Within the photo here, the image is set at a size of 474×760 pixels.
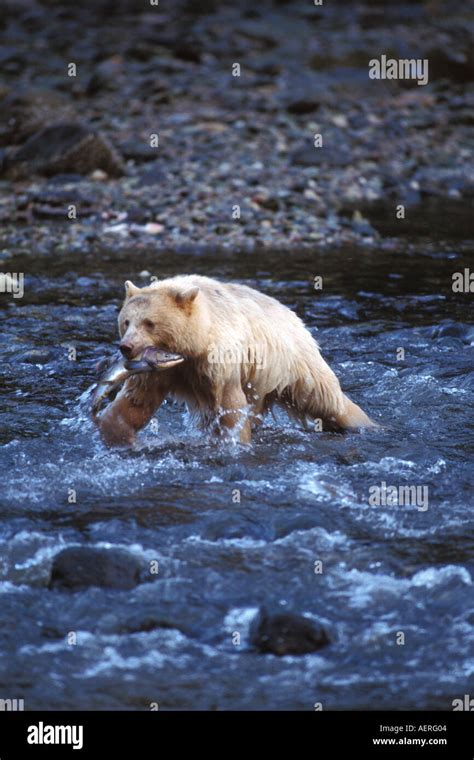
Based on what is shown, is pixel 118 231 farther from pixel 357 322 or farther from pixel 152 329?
pixel 152 329

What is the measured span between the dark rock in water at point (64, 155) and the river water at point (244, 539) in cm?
606

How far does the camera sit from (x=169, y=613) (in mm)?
6164

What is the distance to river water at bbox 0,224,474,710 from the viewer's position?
566 centimetres

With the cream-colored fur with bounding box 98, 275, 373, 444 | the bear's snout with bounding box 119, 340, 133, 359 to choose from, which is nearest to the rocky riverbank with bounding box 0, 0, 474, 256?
the cream-colored fur with bounding box 98, 275, 373, 444

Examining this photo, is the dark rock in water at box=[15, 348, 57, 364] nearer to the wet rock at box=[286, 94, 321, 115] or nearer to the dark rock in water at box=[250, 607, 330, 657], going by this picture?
the dark rock in water at box=[250, 607, 330, 657]

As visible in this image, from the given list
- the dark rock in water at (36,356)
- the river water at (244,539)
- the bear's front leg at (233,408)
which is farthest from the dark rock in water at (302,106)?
the bear's front leg at (233,408)

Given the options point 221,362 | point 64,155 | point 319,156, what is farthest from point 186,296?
point 319,156

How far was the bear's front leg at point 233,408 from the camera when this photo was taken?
324 inches

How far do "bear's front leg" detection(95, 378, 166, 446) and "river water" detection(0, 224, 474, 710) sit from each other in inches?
5.6

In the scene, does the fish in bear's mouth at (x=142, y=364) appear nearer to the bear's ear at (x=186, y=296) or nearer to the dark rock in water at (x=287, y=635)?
the bear's ear at (x=186, y=296)

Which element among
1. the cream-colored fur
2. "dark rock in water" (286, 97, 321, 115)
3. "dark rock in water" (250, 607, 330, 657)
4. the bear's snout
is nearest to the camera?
"dark rock in water" (250, 607, 330, 657)

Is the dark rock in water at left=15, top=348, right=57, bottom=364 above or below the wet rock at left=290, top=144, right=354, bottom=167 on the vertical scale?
below

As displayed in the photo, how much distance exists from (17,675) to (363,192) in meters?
13.1
